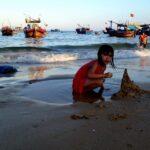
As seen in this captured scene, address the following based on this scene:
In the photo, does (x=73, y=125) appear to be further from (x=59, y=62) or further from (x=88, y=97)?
(x=59, y=62)

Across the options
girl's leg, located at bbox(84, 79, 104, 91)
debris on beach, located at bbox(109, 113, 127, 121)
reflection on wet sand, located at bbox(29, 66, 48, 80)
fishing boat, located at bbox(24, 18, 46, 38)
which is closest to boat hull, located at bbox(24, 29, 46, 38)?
fishing boat, located at bbox(24, 18, 46, 38)

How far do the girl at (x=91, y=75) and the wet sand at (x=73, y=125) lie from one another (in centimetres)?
43

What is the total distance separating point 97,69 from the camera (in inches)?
286

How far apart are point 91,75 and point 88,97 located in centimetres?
41

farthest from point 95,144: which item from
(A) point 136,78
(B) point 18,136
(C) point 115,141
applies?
(A) point 136,78

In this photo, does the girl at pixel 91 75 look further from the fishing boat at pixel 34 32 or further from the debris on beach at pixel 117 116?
the fishing boat at pixel 34 32

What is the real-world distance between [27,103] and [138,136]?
271cm

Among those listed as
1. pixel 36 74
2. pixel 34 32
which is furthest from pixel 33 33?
pixel 36 74

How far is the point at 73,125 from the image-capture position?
4984mm

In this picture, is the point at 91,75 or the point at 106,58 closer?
the point at 106,58

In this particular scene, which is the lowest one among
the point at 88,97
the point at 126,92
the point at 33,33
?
the point at 33,33

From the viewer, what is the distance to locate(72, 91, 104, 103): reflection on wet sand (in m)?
6.91

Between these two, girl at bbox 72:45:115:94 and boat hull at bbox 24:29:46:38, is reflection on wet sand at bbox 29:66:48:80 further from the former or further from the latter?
boat hull at bbox 24:29:46:38

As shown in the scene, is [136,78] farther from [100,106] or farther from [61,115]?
[61,115]
